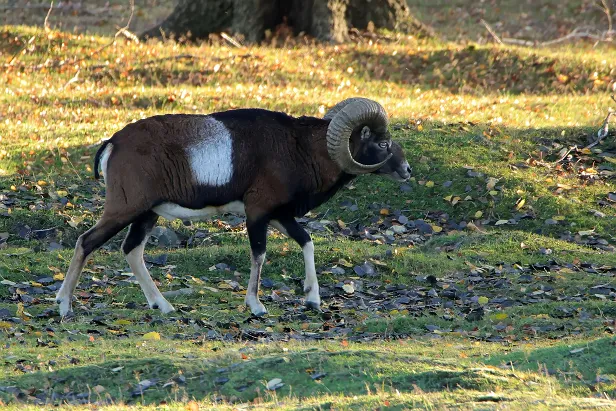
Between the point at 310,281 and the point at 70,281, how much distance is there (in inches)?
102

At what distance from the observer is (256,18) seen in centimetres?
2695

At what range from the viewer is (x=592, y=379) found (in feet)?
27.6

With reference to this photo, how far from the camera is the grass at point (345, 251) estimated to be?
8.60m

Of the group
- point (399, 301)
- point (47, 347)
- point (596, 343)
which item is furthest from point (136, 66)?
point (596, 343)

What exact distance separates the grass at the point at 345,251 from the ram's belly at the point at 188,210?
102cm

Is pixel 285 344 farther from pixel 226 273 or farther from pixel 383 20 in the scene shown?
pixel 383 20

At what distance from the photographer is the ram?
11.6 m

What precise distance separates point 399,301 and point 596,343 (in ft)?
11.9

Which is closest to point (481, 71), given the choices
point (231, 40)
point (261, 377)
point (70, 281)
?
point (231, 40)

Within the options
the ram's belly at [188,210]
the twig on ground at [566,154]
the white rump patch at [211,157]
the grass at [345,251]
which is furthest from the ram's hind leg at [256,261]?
the twig on ground at [566,154]

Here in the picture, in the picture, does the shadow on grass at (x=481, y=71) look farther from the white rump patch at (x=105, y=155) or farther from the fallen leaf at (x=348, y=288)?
the white rump patch at (x=105, y=155)

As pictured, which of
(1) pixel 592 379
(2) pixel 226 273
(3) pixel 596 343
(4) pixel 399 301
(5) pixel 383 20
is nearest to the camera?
(1) pixel 592 379

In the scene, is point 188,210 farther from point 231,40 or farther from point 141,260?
point 231,40

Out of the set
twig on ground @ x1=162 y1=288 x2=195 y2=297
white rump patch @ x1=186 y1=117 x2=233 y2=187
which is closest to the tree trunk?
twig on ground @ x1=162 y1=288 x2=195 y2=297
